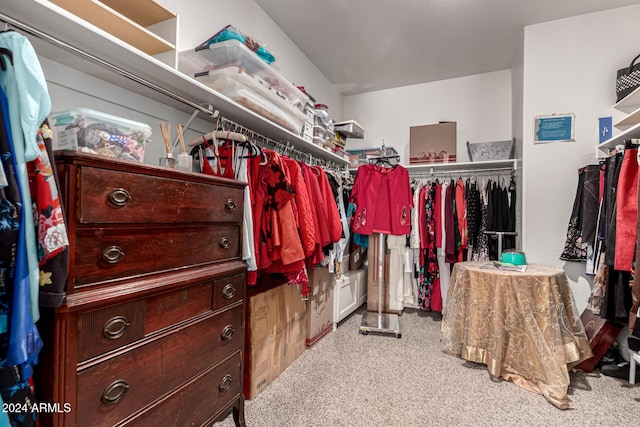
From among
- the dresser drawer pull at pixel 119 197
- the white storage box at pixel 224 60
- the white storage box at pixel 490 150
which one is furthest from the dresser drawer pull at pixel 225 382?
the white storage box at pixel 490 150

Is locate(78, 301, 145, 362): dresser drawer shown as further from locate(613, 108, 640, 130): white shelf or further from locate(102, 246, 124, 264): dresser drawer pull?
locate(613, 108, 640, 130): white shelf

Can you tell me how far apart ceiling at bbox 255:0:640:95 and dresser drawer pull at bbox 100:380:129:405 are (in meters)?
2.67

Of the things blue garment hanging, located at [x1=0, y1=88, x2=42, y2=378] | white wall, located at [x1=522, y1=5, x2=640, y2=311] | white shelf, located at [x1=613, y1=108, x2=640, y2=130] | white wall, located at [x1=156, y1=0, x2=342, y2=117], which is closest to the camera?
blue garment hanging, located at [x1=0, y1=88, x2=42, y2=378]

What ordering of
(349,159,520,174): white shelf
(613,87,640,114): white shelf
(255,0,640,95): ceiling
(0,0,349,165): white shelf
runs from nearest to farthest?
1. (0,0,349,165): white shelf
2. (613,87,640,114): white shelf
3. (255,0,640,95): ceiling
4. (349,159,520,174): white shelf

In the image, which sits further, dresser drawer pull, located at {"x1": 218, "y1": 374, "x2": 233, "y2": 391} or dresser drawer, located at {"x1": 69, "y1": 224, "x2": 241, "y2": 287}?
dresser drawer pull, located at {"x1": 218, "y1": 374, "x2": 233, "y2": 391}

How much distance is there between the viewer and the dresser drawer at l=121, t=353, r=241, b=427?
40.1 inches

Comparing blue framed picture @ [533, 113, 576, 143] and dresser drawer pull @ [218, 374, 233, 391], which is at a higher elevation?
blue framed picture @ [533, 113, 576, 143]

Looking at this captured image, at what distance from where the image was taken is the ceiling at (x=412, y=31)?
2457 mm

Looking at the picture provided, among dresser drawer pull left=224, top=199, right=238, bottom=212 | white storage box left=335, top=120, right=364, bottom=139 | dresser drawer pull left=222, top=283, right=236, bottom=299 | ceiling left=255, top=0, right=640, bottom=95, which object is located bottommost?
dresser drawer pull left=222, top=283, right=236, bottom=299

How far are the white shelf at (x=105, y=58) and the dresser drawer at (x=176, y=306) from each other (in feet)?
2.89

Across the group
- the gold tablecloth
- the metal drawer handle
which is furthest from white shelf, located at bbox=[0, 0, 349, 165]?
the gold tablecloth

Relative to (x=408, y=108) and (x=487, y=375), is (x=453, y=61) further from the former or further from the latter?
(x=487, y=375)

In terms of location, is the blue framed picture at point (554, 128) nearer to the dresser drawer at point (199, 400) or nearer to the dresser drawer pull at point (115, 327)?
the dresser drawer at point (199, 400)

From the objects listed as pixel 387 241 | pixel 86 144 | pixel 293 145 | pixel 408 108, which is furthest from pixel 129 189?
pixel 408 108
